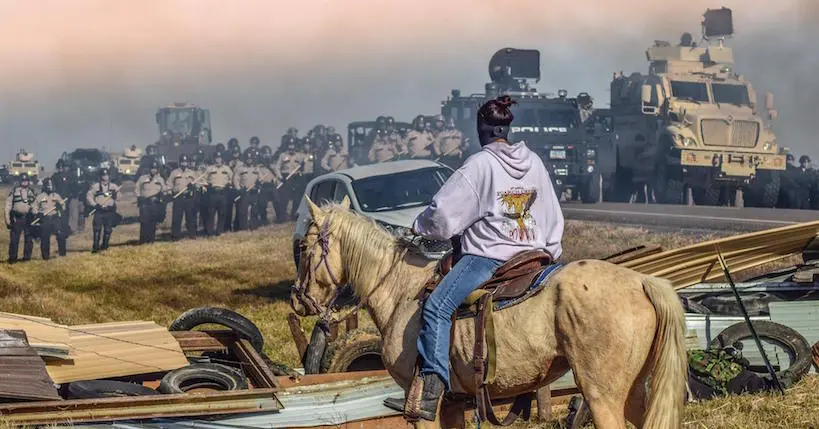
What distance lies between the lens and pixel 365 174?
18.6 meters

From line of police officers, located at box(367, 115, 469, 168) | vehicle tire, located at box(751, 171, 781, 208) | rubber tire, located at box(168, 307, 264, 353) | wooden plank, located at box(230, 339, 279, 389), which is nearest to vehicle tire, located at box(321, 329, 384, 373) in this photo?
wooden plank, located at box(230, 339, 279, 389)

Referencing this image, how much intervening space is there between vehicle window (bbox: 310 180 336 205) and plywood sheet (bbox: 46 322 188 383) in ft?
27.5

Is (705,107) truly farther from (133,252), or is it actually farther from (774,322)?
(774,322)

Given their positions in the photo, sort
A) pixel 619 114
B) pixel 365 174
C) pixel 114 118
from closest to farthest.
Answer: pixel 365 174 → pixel 619 114 → pixel 114 118

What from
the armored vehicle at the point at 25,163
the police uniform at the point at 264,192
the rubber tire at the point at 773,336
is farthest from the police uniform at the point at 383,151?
the rubber tire at the point at 773,336

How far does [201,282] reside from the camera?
71.4ft

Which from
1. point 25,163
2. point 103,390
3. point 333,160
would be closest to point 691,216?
point 333,160

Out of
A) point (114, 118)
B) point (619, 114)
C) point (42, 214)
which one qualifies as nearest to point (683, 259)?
point (42, 214)

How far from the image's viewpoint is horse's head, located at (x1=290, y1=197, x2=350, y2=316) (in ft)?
25.9

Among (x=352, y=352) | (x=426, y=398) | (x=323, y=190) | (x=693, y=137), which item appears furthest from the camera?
(x=693, y=137)

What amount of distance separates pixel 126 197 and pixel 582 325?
30618 mm

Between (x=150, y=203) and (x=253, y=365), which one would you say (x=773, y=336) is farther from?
(x=150, y=203)

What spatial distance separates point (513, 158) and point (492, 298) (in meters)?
0.93

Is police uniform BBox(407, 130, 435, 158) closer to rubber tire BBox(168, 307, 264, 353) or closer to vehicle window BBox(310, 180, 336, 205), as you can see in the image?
vehicle window BBox(310, 180, 336, 205)
